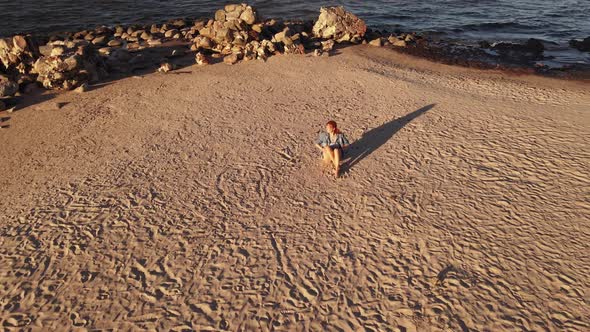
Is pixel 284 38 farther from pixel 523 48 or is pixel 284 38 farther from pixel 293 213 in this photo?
pixel 523 48

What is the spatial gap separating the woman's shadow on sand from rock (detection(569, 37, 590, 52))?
2126cm

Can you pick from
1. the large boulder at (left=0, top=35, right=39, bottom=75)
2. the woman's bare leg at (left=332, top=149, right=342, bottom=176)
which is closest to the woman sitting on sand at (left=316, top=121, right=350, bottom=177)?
the woman's bare leg at (left=332, top=149, right=342, bottom=176)

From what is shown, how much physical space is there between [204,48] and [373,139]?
693 inches

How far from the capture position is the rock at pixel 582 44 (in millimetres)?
30642

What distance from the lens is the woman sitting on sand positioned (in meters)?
14.4

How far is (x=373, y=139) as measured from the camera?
55.9ft

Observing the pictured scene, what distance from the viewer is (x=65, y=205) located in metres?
13.4

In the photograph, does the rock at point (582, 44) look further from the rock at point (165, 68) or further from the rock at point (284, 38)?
the rock at point (165, 68)

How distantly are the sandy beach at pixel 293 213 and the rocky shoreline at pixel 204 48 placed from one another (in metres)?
2.24

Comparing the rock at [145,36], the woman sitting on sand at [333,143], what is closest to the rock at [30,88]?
the rock at [145,36]

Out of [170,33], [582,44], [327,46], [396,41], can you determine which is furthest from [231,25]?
[582,44]

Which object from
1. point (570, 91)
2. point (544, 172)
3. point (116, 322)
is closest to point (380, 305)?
point (116, 322)

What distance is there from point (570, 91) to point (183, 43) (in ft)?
90.0

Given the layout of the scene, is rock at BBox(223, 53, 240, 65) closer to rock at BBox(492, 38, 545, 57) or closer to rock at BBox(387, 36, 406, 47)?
rock at BBox(387, 36, 406, 47)
